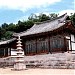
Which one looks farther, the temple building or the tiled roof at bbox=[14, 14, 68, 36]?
the tiled roof at bbox=[14, 14, 68, 36]

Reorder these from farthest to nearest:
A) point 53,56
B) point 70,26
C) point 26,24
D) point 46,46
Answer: point 26,24 → point 46,46 → point 70,26 → point 53,56

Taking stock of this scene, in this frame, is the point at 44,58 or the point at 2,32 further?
the point at 2,32

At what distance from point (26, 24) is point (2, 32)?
7.38 metres

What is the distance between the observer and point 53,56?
22828mm

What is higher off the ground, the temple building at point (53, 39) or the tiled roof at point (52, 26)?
the tiled roof at point (52, 26)

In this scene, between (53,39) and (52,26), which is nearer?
(53,39)

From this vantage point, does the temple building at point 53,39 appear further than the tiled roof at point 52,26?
No

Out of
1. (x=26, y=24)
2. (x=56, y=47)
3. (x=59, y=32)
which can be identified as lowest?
(x=56, y=47)

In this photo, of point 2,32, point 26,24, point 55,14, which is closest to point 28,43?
point 26,24

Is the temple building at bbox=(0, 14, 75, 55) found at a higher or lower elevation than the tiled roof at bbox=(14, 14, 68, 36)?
lower

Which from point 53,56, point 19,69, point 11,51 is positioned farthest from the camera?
point 11,51

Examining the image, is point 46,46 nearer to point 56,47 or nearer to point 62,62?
point 56,47

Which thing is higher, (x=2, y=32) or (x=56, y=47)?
(x=2, y=32)

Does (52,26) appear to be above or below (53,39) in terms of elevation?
above
